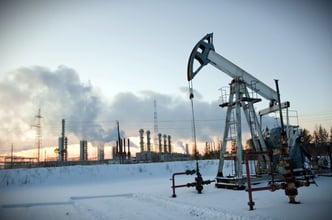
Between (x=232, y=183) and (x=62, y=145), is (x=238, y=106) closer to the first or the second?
(x=232, y=183)

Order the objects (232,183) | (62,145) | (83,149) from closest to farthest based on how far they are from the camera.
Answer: (232,183), (62,145), (83,149)

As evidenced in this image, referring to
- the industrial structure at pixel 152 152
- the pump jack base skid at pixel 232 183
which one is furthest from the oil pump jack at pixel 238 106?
the industrial structure at pixel 152 152

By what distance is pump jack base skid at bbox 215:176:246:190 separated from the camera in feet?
29.3

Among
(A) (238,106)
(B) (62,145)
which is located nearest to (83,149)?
(B) (62,145)

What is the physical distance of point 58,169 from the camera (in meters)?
19.2

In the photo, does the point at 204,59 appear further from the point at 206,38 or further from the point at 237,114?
the point at 237,114

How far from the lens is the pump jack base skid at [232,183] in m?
8.95

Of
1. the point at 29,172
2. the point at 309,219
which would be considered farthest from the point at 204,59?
the point at 29,172

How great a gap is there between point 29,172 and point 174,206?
15827 mm

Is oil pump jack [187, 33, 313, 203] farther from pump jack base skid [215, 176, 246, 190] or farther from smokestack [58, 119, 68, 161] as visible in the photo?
smokestack [58, 119, 68, 161]

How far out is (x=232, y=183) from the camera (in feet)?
30.3

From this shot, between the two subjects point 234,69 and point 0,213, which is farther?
point 234,69

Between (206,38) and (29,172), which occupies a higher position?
(206,38)

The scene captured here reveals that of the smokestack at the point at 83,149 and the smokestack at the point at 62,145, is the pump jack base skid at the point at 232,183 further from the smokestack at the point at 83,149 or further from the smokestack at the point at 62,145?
the smokestack at the point at 83,149
